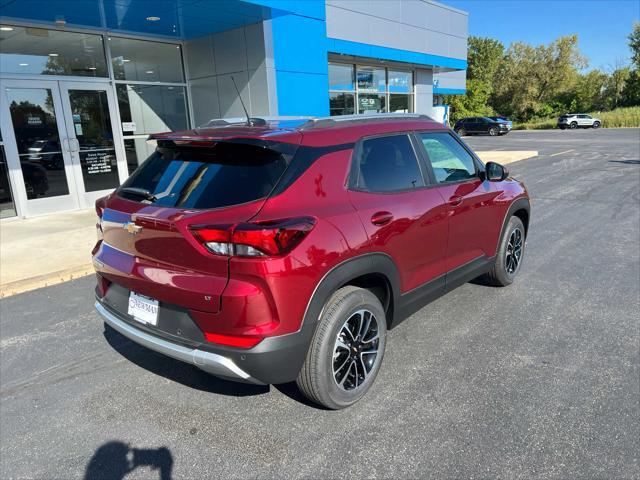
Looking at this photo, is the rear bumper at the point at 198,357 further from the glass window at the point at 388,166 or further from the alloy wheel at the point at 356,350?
the glass window at the point at 388,166

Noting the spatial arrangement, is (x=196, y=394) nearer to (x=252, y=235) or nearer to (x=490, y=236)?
(x=252, y=235)

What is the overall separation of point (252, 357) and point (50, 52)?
936cm

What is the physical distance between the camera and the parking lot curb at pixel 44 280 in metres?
5.30

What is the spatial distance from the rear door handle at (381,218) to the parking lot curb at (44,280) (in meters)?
4.38

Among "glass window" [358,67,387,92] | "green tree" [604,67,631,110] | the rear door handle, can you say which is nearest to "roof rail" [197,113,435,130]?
the rear door handle

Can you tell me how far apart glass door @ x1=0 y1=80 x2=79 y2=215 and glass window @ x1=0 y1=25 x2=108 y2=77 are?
0.33m

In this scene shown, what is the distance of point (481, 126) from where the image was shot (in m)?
38.0

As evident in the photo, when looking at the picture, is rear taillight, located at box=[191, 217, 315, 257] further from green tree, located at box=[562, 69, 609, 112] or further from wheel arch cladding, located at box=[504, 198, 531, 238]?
green tree, located at box=[562, 69, 609, 112]

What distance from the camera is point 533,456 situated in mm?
2520

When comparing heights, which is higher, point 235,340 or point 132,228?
point 132,228

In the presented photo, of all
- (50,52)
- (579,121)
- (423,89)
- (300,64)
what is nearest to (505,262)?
(300,64)

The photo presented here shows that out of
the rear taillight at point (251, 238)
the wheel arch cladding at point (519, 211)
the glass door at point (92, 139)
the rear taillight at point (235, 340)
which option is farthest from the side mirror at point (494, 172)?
the glass door at point (92, 139)

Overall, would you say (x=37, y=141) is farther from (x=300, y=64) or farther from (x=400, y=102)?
(x=400, y=102)

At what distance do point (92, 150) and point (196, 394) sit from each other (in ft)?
27.2
